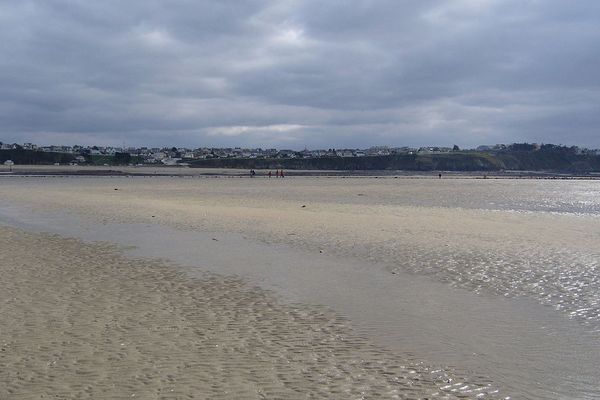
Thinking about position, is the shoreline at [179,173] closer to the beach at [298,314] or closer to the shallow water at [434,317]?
the beach at [298,314]

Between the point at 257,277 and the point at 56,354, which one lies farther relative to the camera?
the point at 257,277

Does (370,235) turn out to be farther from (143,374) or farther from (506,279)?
(143,374)

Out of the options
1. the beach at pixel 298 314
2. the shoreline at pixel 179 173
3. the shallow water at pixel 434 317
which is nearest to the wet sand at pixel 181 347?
the beach at pixel 298 314

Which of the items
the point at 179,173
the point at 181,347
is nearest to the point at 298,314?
the point at 181,347

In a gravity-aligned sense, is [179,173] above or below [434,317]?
above

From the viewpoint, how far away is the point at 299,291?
10695 mm

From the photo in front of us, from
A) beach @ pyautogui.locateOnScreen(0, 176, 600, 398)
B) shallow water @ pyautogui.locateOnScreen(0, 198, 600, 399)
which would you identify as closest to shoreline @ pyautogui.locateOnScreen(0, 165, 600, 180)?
beach @ pyautogui.locateOnScreen(0, 176, 600, 398)

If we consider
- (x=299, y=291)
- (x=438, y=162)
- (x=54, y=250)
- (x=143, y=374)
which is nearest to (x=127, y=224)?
(x=54, y=250)

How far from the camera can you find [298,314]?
9.01m

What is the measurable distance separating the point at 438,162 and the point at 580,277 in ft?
542

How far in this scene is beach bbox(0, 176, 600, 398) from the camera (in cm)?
611

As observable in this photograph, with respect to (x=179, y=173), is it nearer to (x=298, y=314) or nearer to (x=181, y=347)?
(x=298, y=314)

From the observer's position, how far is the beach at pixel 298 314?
611cm

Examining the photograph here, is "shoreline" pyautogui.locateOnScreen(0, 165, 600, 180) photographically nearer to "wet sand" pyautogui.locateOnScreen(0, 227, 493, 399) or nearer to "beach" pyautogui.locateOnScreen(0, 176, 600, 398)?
"beach" pyautogui.locateOnScreen(0, 176, 600, 398)
